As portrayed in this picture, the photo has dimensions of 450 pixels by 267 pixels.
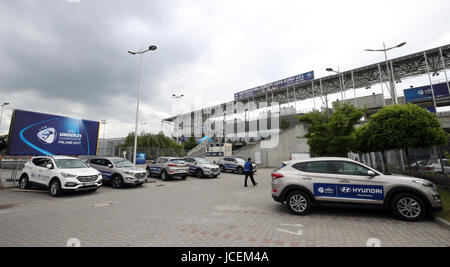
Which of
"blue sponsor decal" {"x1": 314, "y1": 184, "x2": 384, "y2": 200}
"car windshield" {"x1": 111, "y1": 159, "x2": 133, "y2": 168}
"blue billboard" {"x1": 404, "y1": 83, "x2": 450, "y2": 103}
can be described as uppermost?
"blue billboard" {"x1": 404, "y1": 83, "x2": 450, "y2": 103}

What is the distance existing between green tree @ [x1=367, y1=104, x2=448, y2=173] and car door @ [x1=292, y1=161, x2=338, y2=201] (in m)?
5.17

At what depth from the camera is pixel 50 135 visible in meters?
12.5

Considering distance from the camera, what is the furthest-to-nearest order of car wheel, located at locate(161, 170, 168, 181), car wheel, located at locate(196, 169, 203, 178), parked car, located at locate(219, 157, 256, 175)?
parked car, located at locate(219, 157, 256, 175) < car wheel, located at locate(196, 169, 203, 178) < car wheel, located at locate(161, 170, 168, 181)

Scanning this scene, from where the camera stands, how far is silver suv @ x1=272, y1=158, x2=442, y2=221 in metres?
4.95

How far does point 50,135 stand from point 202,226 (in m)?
13.4

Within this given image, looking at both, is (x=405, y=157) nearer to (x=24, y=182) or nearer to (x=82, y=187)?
(x=82, y=187)

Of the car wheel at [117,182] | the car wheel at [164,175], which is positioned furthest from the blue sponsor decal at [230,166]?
the car wheel at [117,182]

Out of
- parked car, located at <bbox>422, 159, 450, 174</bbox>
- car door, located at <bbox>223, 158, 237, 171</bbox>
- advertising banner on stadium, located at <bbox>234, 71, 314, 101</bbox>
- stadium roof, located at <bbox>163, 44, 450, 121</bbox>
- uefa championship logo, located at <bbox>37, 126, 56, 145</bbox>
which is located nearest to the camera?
parked car, located at <bbox>422, 159, 450, 174</bbox>

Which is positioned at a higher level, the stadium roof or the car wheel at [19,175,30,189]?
the stadium roof

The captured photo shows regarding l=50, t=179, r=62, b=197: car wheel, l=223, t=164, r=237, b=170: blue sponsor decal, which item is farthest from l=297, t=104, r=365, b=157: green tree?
l=50, t=179, r=62, b=197: car wheel

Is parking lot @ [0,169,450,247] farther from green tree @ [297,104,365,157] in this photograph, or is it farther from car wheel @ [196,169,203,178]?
car wheel @ [196,169,203,178]

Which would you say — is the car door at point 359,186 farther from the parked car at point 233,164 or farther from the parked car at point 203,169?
the parked car at point 233,164

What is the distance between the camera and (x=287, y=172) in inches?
237
